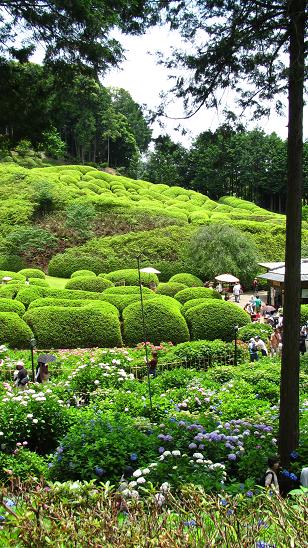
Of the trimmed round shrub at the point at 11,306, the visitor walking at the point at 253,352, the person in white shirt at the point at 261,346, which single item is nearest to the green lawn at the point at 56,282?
the trimmed round shrub at the point at 11,306

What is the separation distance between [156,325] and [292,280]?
1014cm

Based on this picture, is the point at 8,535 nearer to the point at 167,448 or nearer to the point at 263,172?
the point at 167,448


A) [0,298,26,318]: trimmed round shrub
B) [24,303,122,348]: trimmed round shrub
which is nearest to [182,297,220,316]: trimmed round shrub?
[24,303,122,348]: trimmed round shrub

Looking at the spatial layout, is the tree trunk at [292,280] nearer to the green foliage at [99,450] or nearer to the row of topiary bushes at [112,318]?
the green foliage at [99,450]

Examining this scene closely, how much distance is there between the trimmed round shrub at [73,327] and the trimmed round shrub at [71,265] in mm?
9226

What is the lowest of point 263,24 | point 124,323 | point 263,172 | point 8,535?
point 124,323

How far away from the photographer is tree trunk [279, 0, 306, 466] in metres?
5.91

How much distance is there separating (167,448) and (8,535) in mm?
3410

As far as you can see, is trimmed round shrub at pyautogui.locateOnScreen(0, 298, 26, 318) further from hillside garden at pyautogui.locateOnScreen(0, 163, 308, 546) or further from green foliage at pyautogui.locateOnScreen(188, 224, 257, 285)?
green foliage at pyautogui.locateOnScreen(188, 224, 257, 285)

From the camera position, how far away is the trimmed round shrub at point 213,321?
16.3 meters

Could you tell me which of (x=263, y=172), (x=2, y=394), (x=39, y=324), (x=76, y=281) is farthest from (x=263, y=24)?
(x=263, y=172)

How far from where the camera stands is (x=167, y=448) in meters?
6.04

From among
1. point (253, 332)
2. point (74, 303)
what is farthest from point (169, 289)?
point (253, 332)

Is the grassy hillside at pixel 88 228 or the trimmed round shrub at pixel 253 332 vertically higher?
the grassy hillside at pixel 88 228
